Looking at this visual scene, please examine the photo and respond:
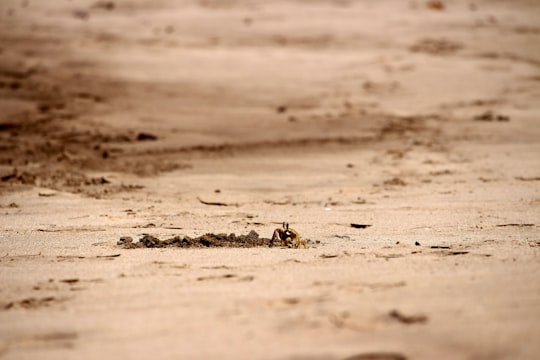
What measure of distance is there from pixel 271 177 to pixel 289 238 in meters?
1.56

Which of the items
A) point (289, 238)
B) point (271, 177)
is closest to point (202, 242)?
point (289, 238)

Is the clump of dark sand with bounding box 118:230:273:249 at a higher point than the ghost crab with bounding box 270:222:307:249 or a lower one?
lower

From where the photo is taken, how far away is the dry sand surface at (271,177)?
2471 mm

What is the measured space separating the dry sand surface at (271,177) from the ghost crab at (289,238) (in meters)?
0.08

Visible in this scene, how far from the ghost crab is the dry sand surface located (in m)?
0.08

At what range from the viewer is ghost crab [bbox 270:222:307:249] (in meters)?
3.48

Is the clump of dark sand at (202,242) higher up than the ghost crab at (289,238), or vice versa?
the ghost crab at (289,238)

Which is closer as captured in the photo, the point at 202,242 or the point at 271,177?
the point at 202,242

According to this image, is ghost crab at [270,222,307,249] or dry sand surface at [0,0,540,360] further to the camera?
ghost crab at [270,222,307,249]

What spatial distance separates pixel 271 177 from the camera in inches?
199

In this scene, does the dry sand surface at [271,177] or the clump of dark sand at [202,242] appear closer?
the dry sand surface at [271,177]

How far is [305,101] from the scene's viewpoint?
6602mm

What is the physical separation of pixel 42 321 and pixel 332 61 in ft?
18.7

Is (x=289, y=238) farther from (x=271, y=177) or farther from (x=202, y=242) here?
(x=271, y=177)
